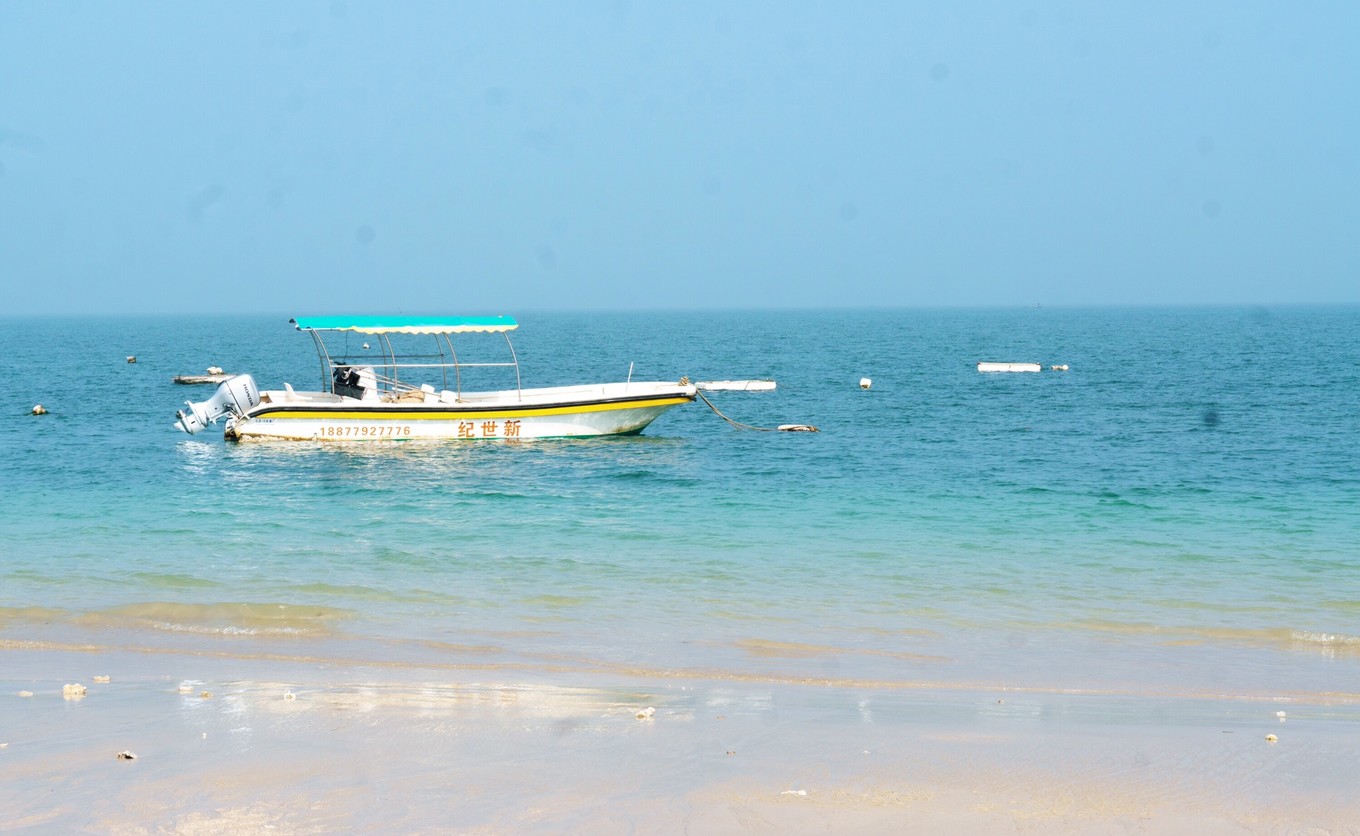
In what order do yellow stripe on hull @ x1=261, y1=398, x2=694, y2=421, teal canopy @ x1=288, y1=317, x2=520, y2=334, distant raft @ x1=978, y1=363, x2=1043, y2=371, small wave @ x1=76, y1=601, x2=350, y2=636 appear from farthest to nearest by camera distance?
distant raft @ x1=978, y1=363, x2=1043, y2=371 → yellow stripe on hull @ x1=261, y1=398, x2=694, y2=421 → teal canopy @ x1=288, y1=317, x2=520, y2=334 → small wave @ x1=76, y1=601, x2=350, y2=636

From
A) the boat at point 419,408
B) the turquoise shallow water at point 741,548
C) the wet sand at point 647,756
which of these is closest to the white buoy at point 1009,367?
the turquoise shallow water at point 741,548

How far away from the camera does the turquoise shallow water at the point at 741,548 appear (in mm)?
12172

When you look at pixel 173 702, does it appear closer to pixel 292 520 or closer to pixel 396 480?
pixel 292 520

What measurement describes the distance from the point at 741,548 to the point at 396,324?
1413 centimetres

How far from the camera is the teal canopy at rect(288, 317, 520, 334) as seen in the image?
94.4 feet

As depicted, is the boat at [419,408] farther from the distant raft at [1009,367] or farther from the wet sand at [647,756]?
the distant raft at [1009,367]

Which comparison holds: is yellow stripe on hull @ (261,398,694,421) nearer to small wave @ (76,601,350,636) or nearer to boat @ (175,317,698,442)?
boat @ (175,317,698,442)

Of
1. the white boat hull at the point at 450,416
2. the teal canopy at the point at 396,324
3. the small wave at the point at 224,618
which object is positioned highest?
the teal canopy at the point at 396,324

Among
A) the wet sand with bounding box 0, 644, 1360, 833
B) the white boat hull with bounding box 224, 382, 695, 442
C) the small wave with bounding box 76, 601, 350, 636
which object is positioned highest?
the white boat hull with bounding box 224, 382, 695, 442

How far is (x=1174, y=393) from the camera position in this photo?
47031 millimetres

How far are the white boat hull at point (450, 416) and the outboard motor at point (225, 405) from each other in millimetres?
544

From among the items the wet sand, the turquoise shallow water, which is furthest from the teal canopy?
the wet sand

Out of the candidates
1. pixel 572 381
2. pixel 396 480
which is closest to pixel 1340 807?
pixel 396 480

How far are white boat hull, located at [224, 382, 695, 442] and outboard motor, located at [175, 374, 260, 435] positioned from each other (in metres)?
0.54
